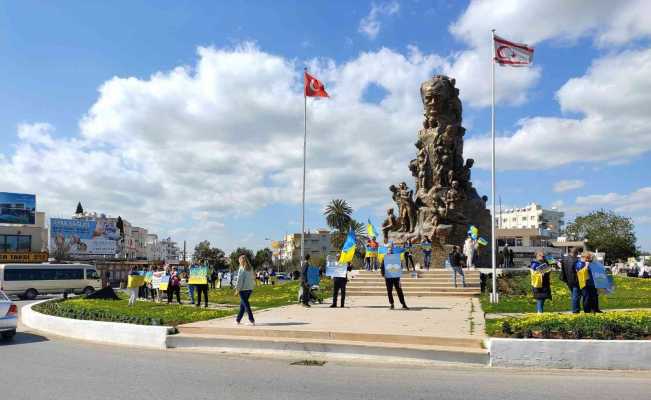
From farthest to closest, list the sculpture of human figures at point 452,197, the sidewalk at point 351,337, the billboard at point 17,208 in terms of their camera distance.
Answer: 1. the billboard at point 17,208
2. the sculpture of human figures at point 452,197
3. the sidewalk at point 351,337

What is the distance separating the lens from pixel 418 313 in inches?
553

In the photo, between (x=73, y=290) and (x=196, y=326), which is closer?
(x=196, y=326)

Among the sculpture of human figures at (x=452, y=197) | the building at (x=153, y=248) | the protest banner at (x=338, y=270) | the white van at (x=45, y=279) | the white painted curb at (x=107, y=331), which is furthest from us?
the building at (x=153, y=248)

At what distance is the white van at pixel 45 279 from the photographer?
1275 inches

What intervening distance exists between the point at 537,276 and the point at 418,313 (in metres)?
3.11

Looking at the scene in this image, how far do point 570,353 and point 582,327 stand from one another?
0.65 metres

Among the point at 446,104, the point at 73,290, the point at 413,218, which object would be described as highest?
the point at 446,104

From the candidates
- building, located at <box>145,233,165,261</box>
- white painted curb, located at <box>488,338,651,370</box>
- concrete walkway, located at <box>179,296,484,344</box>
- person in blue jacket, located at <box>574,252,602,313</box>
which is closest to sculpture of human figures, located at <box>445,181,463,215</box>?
concrete walkway, located at <box>179,296,484,344</box>

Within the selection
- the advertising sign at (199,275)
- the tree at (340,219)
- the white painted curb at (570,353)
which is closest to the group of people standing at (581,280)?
the white painted curb at (570,353)

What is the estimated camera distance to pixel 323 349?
9.96 m

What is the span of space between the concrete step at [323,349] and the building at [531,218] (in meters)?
145

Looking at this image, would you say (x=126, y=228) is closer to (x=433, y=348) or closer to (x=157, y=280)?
(x=157, y=280)

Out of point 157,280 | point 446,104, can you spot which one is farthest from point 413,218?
point 157,280

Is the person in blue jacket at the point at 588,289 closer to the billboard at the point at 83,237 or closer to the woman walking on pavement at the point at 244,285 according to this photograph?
the woman walking on pavement at the point at 244,285
